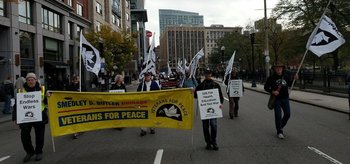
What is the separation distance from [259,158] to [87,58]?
761 cm

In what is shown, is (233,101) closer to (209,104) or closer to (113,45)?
(209,104)

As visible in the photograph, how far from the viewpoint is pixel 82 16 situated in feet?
163

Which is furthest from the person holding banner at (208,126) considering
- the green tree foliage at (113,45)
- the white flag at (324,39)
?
the green tree foliage at (113,45)

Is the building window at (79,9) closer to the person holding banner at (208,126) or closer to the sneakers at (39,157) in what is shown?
the person holding banner at (208,126)

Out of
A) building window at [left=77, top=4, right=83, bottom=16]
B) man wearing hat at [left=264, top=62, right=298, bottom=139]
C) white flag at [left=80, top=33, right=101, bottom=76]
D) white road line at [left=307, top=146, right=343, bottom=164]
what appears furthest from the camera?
building window at [left=77, top=4, right=83, bottom=16]

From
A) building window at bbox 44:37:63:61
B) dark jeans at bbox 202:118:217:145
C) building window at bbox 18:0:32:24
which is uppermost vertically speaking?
building window at bbox 18:0:32:24

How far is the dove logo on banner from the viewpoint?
8711mm

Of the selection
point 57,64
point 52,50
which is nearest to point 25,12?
point 52,50

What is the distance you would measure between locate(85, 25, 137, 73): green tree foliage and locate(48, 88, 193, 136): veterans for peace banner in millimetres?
37237

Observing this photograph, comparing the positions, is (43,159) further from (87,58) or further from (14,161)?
(87,58)

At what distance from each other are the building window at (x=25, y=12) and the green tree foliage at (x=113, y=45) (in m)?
12.4

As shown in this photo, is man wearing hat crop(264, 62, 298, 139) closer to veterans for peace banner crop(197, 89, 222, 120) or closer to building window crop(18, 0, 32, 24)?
veterans for peace banner crop(197, 89, 222, 120)

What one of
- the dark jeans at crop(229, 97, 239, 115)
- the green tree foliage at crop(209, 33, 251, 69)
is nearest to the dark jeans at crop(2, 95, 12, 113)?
the dark jeans at crop(229, 97, 239, 115)

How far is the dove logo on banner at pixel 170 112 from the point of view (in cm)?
871
